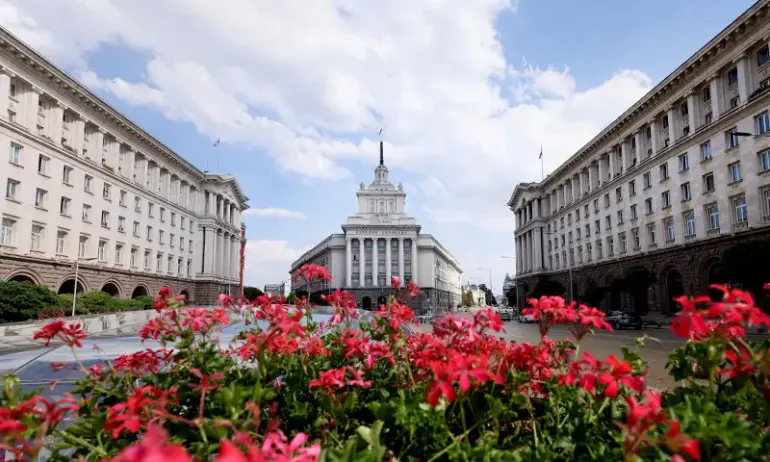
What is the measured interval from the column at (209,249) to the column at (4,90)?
34409 mm

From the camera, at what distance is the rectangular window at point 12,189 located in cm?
2962

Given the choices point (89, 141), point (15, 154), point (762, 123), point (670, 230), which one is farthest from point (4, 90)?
point (670, 230)

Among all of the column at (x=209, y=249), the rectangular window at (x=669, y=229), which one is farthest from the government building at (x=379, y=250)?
the rectangular window at (x=669, y=229)

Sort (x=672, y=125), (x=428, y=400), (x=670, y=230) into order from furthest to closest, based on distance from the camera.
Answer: (x=670, y=230) < (x=672, y=125) < (x=428, y=400)

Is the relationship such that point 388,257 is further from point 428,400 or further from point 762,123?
point 428,400

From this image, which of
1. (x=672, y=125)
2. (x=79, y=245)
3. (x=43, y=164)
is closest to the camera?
(x=43, y=164)

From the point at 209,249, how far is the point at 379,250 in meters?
40.6

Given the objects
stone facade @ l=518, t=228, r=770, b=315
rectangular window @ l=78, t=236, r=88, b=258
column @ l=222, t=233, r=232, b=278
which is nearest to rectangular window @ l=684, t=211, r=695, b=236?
stone facade @ l=518, t=228, r=770, b=315

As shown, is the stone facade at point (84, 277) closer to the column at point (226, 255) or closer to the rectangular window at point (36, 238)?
the rectangular window at point (36, 238)

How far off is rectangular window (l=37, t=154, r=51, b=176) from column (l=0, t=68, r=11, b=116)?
3.94 meters

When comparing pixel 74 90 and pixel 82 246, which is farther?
pixel 82 246

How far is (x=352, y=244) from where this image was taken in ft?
317

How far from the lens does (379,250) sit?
9644 centimetres

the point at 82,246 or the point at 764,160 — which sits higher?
the point at 764,160
